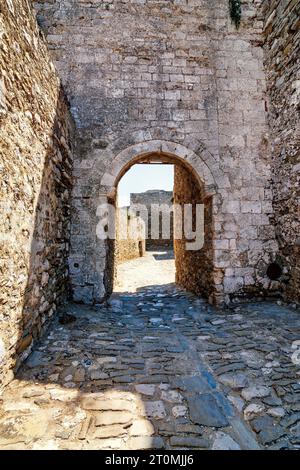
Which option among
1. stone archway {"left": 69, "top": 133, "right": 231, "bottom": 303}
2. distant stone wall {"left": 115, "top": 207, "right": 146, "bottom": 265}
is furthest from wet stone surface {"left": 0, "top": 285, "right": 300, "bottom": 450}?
distant stone wall {"left": 115, "top": 207, "right": 146, "bottom": 265}

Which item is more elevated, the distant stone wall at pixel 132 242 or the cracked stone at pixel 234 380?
the distant stone wall at pixel 132 242

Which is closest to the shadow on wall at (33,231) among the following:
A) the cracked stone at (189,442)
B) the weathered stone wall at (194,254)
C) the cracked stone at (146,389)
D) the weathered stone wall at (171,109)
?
the weathered stone wall at (171,109)

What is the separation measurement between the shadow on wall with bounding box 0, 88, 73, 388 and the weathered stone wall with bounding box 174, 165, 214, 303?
7.84ft

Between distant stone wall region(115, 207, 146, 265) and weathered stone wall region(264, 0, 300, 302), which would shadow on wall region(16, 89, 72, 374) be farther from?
distant stone wall region(115, 207, 146, 265)

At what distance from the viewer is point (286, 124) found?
429 centimetres

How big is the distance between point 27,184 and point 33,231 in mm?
470

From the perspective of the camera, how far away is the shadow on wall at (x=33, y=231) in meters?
2.14

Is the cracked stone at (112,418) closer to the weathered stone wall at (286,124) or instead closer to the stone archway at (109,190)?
the stone archway at (109,190)

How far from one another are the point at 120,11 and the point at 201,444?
6126 mm

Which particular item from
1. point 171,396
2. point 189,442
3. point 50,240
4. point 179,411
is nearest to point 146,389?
point 171,396

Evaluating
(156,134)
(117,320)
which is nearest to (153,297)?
(117,320)

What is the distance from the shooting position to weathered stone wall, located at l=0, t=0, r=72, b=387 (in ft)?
6.84

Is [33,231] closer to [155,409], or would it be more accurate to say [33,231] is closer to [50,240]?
[50,240]

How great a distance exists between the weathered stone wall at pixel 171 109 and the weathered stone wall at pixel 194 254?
216mm
